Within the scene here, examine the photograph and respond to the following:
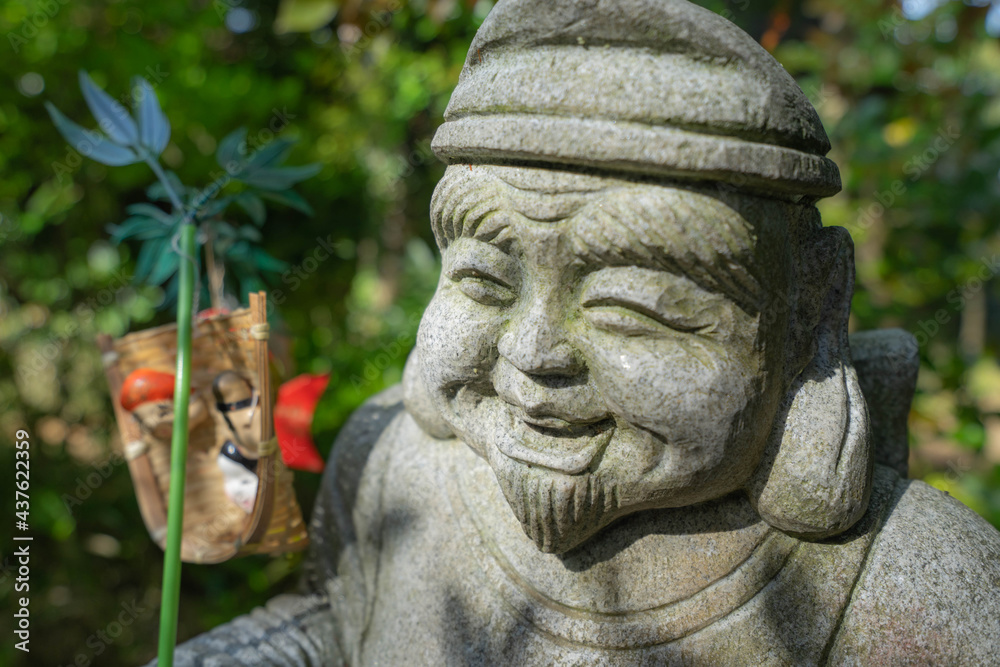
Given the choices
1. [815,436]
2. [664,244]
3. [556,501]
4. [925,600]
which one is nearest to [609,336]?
[664,244]

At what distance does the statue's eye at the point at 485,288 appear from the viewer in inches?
44.9

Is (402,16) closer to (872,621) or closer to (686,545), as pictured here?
(686,545)

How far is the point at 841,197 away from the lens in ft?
12.2

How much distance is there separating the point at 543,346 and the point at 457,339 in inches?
6.8

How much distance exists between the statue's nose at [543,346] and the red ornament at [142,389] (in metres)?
0.90

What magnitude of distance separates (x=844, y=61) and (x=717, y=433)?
336cm

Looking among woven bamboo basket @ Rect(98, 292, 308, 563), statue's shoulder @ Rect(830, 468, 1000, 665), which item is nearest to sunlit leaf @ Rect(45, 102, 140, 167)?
woven bamboo basket @ Rect(98, 292, 308, 563)

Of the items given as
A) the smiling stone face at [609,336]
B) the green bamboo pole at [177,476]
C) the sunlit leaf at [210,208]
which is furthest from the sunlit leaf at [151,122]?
the smiling stone face at [609,336]

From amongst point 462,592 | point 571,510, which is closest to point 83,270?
point 462,592

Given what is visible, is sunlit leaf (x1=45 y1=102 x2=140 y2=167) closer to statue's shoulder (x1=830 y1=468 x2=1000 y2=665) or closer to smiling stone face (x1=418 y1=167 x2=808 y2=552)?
smiling stone face (x1=418 y1=167 x2=808 y2=552)

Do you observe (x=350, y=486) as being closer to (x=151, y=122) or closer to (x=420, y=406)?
(x=420, y=406)

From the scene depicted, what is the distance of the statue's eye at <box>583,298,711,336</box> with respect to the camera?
1.03 m

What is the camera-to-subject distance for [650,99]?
986 mm

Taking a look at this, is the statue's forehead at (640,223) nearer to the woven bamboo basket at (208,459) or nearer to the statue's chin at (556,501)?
the statue's chin at (556,501)
